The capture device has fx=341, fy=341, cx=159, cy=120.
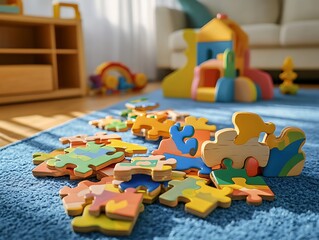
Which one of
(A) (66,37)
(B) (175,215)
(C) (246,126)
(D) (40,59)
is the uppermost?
(A) (66,37)

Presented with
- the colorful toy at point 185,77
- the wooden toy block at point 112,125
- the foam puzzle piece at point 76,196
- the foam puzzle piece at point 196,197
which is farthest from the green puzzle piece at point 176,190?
the colorful toy at point 185,77

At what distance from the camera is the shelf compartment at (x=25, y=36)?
6.58 ft

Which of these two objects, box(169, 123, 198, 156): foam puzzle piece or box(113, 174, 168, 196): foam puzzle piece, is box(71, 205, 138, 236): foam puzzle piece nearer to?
box(113, 174, 168, 196): foam puzzle piece

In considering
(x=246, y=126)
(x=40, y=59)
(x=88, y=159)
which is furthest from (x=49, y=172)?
(x=40, y=59)

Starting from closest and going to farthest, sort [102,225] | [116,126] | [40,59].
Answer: [102,225]
[116,126]
[40,59]

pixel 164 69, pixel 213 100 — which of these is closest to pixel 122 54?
pixel 164 69

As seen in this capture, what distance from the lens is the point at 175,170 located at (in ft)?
2.21

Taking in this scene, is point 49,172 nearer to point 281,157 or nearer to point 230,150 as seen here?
point 230,150

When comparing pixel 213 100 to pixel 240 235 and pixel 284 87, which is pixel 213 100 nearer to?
pixel 284 87

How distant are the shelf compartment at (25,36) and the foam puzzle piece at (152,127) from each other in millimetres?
1212

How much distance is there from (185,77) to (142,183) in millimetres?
1422

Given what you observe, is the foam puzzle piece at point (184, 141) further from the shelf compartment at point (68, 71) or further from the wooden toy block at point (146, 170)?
the shelf compartment at point (68, 71)

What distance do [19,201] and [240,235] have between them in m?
0.37

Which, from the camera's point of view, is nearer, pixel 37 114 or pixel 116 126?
pixel 116 126
